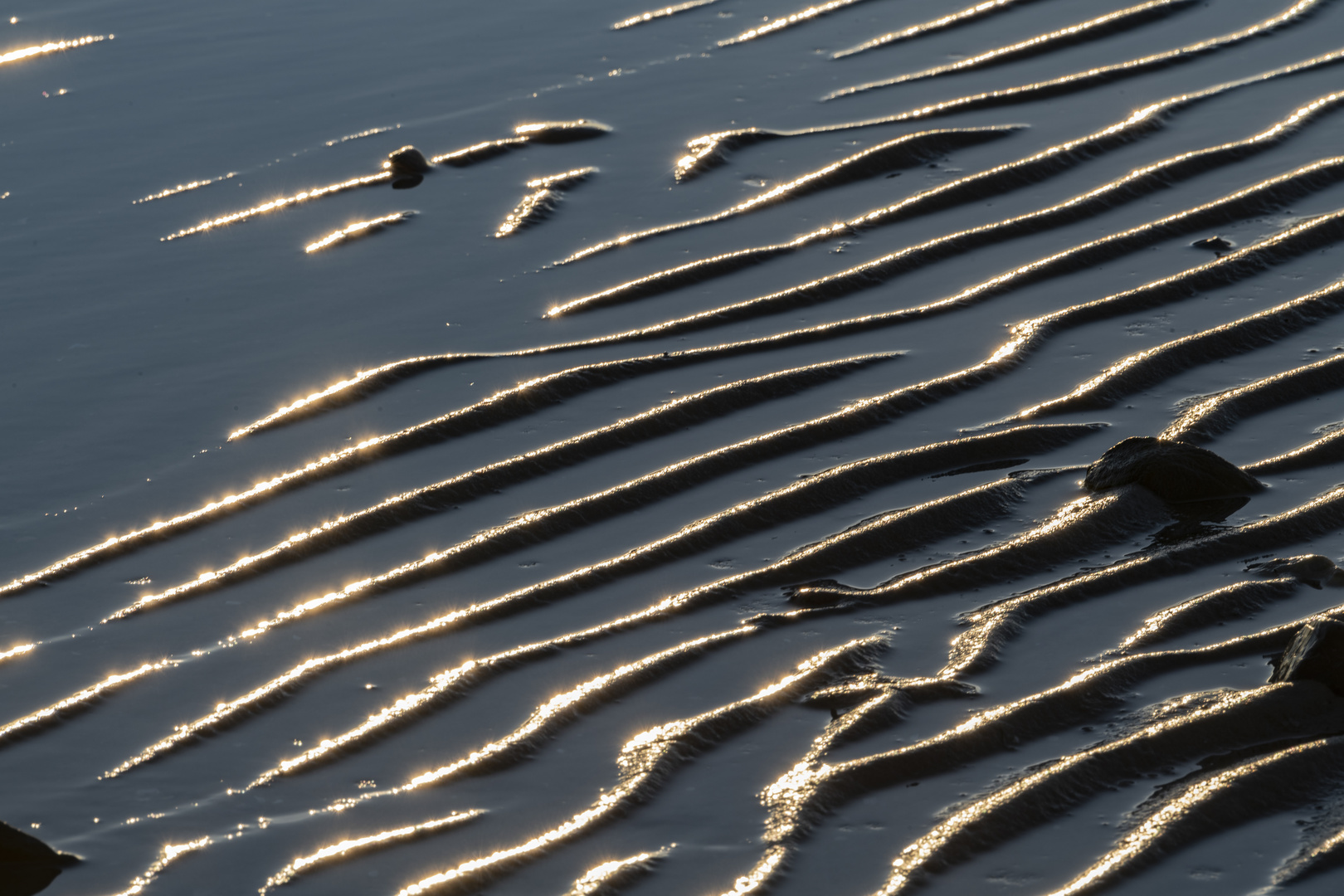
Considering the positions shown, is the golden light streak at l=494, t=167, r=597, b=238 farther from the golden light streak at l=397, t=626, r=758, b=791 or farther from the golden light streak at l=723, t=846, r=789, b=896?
the golden light streak at l=723, t=846, r=789, b=896

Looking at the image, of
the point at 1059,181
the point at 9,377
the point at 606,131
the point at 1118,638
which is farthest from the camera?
the point at 606,131

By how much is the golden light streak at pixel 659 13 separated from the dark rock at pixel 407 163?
1268 mm

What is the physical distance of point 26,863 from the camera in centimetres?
207

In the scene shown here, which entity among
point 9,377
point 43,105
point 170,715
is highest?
point 43,105

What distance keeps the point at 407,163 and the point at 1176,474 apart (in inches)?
91.1

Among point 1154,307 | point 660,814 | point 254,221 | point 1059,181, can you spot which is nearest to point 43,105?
point 254,221

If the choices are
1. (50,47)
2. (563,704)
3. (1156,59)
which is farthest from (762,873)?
(50,47)

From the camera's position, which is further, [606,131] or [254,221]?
[606,131]

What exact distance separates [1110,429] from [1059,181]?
3.99 ft

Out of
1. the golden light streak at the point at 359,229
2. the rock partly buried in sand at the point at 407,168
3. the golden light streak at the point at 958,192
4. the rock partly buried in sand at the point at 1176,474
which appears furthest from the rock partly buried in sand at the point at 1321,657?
the rock partly buried in sand at the point at 407,168

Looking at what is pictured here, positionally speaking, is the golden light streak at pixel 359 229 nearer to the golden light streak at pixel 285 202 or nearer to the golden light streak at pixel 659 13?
the golden light streak at pixel 285 202

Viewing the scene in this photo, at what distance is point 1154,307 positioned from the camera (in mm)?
3461

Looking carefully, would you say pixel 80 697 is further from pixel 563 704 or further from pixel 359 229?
pixel 359 229

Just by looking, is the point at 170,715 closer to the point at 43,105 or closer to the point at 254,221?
the point at 254,221
